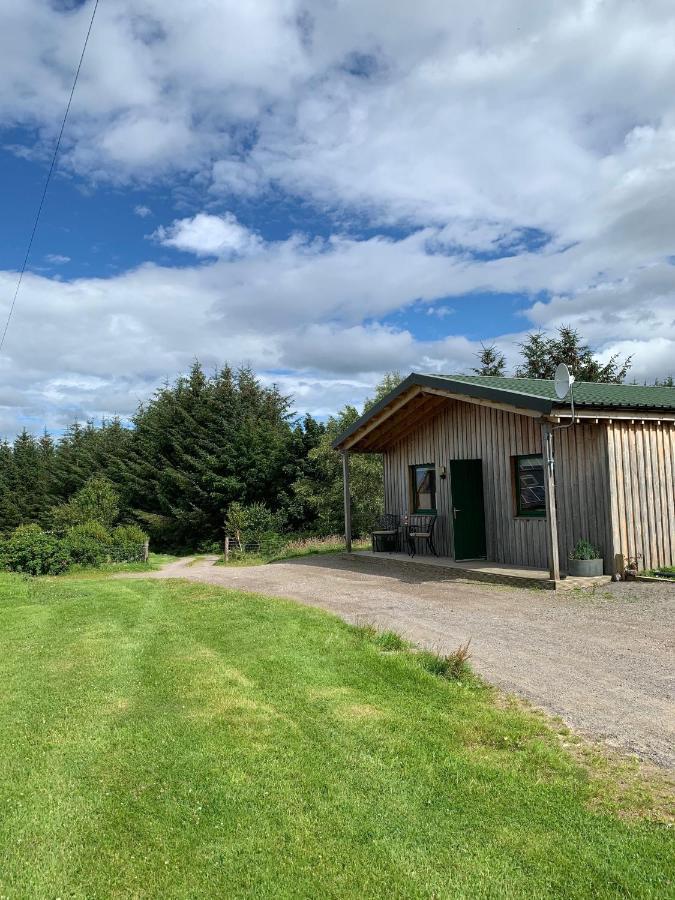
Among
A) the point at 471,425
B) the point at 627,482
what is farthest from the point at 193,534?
the point at 627,482

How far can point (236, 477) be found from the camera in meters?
29.4

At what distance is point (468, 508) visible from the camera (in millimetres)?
12922

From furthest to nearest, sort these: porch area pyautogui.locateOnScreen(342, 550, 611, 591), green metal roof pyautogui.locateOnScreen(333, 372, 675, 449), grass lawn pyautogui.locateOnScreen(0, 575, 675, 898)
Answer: green metal roof pyautogui.locateOnScreen(333, 372, 675, 449), porch area pyautogui.locateOnScreen(342, 550, 611, 591), grass lawn pyautogui.locateOnScreen(0, 575, 675, 898)

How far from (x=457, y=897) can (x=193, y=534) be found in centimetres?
3082

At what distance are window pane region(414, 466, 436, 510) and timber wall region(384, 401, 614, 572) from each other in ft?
0.67

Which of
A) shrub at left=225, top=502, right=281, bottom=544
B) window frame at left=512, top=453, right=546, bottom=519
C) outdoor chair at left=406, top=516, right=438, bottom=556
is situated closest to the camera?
window frame at left=512, top=453, right=546, bottom=519

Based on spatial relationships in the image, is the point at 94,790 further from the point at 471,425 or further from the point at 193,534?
the point at 193,534

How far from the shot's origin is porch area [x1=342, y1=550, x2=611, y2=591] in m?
10.0

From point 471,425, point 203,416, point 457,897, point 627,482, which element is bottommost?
point 457,897

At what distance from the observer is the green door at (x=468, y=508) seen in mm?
12742

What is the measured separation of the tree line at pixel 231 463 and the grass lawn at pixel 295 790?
18.7 metres

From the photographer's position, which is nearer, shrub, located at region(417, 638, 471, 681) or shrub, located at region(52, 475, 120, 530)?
shrub, located at region(417, 638, 471, 681)

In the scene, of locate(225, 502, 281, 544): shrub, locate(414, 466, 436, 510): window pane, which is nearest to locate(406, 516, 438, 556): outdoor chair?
locate(414, 466, 436, 510): window pane

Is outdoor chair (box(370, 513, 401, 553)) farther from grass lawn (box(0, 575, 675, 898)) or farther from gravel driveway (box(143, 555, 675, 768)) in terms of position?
grass lawn (box(0, 575, 675, 898))
